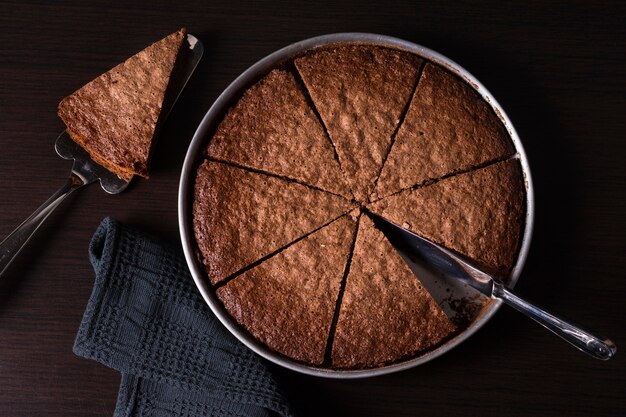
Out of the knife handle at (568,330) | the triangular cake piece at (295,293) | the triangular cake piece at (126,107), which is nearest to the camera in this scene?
the knife handle at (568,330)

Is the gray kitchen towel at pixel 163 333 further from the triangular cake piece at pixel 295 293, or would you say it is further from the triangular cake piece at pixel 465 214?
the triangular cake piece at pixel 465 214

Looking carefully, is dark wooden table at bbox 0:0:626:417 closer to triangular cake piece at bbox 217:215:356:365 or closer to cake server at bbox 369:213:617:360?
triangular cake piece at bbox 217:215:356:365

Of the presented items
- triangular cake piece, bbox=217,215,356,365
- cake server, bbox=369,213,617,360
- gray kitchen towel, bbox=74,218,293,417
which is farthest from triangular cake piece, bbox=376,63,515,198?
gray kitchen towel, bbox=74,218,293,417

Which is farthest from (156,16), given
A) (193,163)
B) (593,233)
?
(593,233)

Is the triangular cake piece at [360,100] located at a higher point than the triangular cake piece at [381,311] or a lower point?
higher

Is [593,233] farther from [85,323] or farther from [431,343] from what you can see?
[85,323]

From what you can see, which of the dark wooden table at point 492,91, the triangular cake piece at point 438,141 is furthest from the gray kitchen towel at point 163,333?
the triangular cake piece at point 438,141
